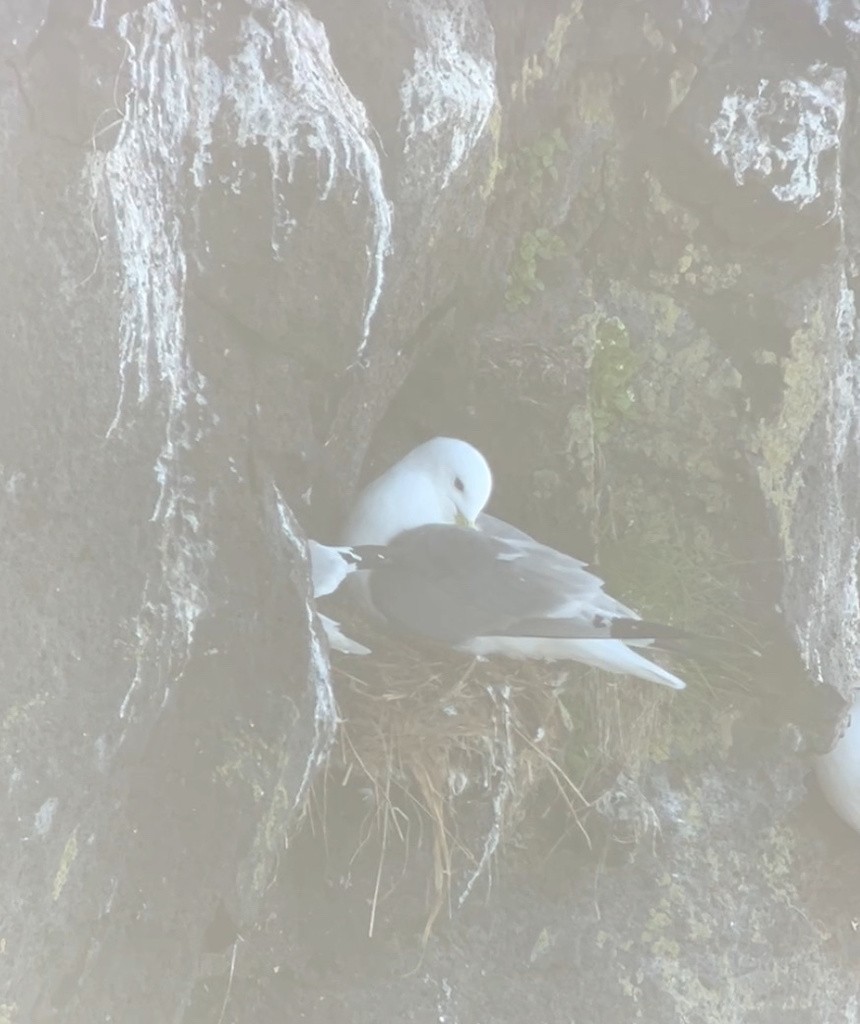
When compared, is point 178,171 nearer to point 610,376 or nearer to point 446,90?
point 446,90

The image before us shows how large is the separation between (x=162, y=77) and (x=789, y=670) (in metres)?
1.33

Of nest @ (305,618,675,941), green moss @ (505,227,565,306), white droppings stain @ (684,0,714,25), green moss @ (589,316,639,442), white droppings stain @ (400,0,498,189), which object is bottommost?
nest @ (305,618,675,941)

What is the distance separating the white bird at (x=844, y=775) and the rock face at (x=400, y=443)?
0.05 m

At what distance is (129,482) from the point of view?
1.13m

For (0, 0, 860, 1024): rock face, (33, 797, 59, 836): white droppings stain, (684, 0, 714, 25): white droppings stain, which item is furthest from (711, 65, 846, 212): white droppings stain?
(33, 797, 59, 836): white droppings stain

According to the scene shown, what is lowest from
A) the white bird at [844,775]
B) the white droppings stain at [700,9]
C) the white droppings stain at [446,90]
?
the white bird at [844,775]

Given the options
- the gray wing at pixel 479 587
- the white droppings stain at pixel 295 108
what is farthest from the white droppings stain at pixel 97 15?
the gray wing at pixel 479 587

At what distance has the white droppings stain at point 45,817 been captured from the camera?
3.35ft

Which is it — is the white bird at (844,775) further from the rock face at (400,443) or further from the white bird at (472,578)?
the white bird at (472,578)

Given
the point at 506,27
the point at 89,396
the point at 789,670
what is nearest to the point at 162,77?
the point at 89,396

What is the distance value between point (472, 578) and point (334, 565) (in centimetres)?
21

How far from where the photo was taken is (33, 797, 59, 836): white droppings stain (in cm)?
102

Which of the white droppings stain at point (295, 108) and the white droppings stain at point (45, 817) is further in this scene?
the white droppings stain at point (295, 108)

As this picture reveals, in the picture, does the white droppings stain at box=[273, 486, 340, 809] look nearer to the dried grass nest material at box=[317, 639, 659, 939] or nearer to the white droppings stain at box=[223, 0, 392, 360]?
the dried grass nest material at box=[317, 639, 659, 939]
